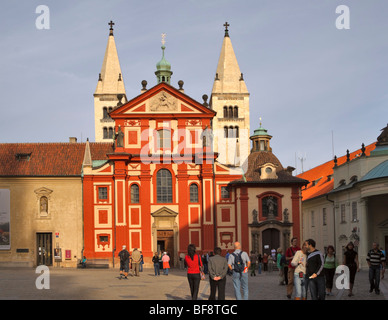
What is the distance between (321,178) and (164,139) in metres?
22.7

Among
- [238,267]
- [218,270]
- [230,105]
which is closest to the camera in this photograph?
Answer: [218,270]

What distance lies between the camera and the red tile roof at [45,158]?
53.9m

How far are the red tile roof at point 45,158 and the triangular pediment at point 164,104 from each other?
6.09 metres

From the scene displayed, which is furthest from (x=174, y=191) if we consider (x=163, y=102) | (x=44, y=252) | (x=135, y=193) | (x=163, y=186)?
(x=44, y=252)

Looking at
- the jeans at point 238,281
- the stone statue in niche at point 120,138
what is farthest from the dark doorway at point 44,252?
the jeans at point 238,281

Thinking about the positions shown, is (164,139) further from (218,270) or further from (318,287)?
(318,287)

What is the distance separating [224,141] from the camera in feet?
284

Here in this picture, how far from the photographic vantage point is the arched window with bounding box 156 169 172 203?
5337cm

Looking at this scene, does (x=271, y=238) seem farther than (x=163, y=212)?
Yes

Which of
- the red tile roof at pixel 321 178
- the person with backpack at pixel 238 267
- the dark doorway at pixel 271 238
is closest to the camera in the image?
the person with backpack at pixel 238 267

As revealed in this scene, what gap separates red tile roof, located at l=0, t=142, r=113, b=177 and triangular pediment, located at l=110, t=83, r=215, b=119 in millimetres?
6087

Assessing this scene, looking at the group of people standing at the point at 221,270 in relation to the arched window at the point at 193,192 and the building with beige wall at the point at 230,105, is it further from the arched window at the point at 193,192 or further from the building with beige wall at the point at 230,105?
the building with beige wall at the point at 230,105

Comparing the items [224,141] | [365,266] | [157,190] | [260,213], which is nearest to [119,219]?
[157,190]

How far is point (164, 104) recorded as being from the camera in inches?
2117
